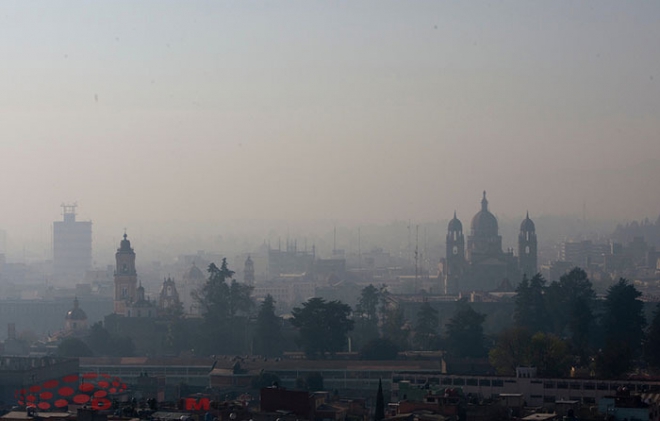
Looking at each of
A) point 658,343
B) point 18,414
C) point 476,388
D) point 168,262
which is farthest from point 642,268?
point 18,414

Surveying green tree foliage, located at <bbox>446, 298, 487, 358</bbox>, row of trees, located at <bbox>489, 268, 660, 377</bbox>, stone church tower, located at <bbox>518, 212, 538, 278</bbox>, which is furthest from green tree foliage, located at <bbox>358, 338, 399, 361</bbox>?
stone church tower, located at <bbox>518, 212, 538, 278</bbox>

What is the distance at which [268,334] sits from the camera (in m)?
Result: 58.0

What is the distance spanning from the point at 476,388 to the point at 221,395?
6030mm

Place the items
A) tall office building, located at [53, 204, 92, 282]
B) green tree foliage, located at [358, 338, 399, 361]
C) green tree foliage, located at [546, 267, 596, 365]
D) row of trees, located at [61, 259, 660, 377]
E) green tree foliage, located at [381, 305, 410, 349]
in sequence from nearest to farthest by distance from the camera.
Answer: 1. row of trees, located at [61, 259, 660, 377]
2. green tree foliage, located at [358, 338, 399, 361]
3. green tree foliage, located at [546, 267, 596, 365]
4. green tree foliage, located at [381, 305, 410, 349]
5. tall office building, located at [53, 204, 92, 282]

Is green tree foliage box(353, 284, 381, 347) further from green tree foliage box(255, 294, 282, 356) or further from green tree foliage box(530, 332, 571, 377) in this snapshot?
green tree foliage box(530, 332, 571, 377)

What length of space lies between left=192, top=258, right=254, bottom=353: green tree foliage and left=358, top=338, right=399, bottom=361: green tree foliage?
7.44 metres

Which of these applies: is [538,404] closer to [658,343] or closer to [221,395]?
[221,395]

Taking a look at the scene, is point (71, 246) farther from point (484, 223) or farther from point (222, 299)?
point (222, 299)

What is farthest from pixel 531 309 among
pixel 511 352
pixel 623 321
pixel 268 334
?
pixel 511 352

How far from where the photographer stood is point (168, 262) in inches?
7485

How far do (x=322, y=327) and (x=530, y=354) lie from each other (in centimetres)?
962

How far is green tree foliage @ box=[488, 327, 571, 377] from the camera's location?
150 feet

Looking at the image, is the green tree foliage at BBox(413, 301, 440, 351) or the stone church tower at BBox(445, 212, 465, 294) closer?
the green tree foliage at BBox(413, 301, 440, 351)

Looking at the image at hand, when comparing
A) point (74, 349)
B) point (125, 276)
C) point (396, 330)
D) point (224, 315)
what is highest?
point (125, 276)
